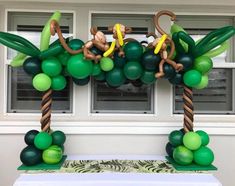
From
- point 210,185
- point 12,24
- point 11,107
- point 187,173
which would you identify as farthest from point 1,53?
point 210,185

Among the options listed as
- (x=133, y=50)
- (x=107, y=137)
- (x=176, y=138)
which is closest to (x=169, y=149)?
(x=176, y=138)

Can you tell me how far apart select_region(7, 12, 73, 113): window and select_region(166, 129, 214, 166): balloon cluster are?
1.04 metres

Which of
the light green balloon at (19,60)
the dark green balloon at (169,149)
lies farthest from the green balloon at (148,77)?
the light green balloon at (19,60)

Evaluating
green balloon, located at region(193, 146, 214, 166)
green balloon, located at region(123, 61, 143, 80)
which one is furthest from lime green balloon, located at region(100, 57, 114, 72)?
green balloon, located at region(193, 146, 214, 166)

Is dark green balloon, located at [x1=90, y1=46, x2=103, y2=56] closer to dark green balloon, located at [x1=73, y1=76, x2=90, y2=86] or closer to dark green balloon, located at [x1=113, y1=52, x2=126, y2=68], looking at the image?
dark green balloon, located at [x1=113, y1=52, x2=126, y2=68]

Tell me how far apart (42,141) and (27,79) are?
72 centimetres

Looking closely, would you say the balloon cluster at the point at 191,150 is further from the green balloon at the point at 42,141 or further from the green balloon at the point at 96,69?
the green balloon at the point at 42,141

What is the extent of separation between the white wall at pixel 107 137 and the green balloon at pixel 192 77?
40 cm

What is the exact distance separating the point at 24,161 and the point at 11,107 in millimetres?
660

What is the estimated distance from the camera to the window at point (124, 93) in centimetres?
281

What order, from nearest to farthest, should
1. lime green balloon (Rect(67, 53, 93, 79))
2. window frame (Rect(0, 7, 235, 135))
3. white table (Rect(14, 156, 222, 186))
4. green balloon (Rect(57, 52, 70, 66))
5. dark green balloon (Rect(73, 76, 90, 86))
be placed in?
white table (Rect(14, 156, 222, 186)), lime green balloon (Rect(67, 53, 93, 79)), green balloon (Rect(57, 52, 70, 66)), dark green balloon (Rect(73, 76, 90, 86)), window frame (Rect(0, 7, 235, 135))

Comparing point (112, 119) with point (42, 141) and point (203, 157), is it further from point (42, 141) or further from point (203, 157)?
point (203, 157)

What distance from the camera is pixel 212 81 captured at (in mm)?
2852

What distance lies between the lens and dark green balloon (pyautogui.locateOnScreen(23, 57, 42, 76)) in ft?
7.64
